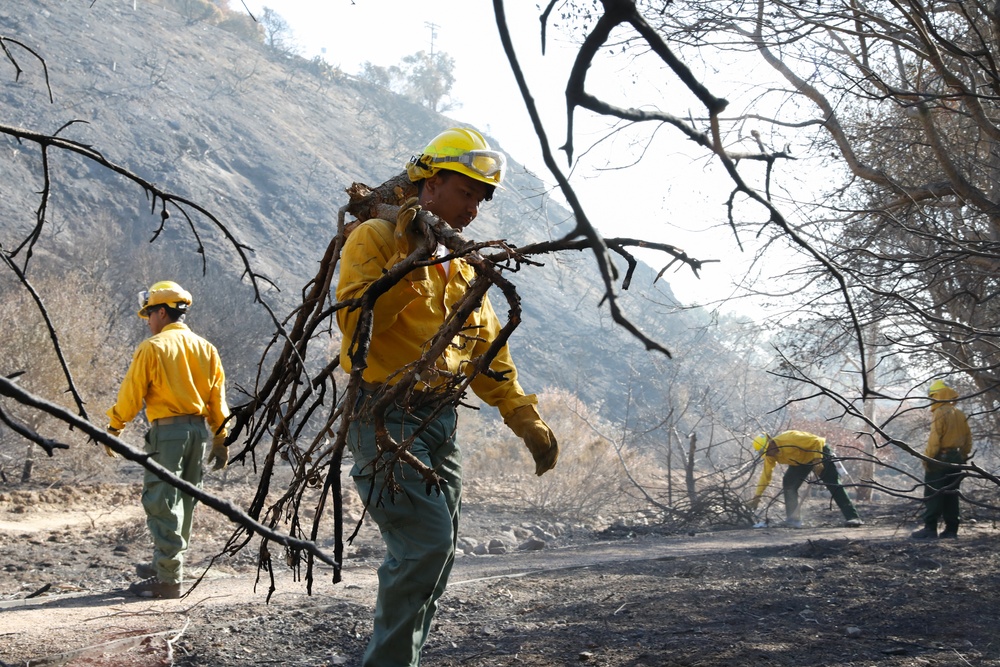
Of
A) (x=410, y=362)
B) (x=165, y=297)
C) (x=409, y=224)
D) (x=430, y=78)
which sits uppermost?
(x=430, y=78)

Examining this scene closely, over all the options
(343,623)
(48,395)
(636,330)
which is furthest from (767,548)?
(48,395)

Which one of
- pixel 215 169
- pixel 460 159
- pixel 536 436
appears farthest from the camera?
pixel 215 169

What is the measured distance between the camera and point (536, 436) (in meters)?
3.33

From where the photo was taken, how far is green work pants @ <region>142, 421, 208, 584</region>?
18.3ft

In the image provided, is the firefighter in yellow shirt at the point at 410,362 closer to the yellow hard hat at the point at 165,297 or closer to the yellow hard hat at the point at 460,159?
the yellow hard hat at the point at 460,159

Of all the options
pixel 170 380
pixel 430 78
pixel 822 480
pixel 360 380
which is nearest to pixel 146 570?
pixel 170 380

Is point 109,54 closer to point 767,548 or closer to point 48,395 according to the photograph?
point 48,395

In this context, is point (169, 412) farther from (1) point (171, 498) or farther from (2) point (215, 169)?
(2) point (215, 169)

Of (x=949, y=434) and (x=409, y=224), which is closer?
(x=409, y=224)

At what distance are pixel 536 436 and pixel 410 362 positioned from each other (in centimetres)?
74

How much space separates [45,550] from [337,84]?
58.6 meters

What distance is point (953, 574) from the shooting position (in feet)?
21.7

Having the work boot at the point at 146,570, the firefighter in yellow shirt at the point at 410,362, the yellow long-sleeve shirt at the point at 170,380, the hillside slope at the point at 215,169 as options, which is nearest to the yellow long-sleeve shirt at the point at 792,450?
the yellow long-sleeve shirt at the point at 170,380

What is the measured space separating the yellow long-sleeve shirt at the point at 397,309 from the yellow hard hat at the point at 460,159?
252 millimetres
